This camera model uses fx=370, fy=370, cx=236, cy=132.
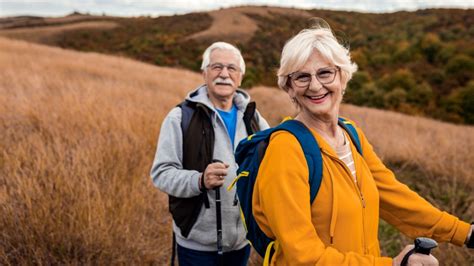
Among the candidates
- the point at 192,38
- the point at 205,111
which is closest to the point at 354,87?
the point at 192,38

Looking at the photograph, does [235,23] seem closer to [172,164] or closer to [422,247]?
[172,164]

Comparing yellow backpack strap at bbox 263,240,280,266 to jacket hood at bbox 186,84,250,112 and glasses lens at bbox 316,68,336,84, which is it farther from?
jacket hood at bbox 186,84,250,112

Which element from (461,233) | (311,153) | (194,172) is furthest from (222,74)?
(461,233)

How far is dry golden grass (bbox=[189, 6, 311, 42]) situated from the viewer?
143ft

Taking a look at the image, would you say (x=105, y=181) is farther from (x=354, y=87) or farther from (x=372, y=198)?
(x=354, y=87)

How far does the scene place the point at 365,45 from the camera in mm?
43844

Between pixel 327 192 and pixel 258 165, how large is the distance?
258mm

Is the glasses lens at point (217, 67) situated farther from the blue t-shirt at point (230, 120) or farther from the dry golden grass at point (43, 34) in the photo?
the dry golden grass at point (43, 34)

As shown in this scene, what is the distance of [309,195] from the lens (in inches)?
48.1

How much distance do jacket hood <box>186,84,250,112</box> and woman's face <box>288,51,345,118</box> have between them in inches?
36.2

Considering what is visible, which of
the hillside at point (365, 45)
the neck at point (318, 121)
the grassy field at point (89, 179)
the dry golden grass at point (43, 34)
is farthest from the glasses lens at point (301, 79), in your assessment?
the dry golden grass at point (43, 34)

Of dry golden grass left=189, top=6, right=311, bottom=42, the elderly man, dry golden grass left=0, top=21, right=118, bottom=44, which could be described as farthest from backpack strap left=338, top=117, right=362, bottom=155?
dry golden grass left=0, top=21, right=118, bottom=44

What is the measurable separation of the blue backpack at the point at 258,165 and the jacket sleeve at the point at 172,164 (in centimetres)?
64

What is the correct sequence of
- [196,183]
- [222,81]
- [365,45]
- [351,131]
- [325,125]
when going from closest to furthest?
[325,125] → [351,131] → [196,183] → [222,81] → [365,45]
